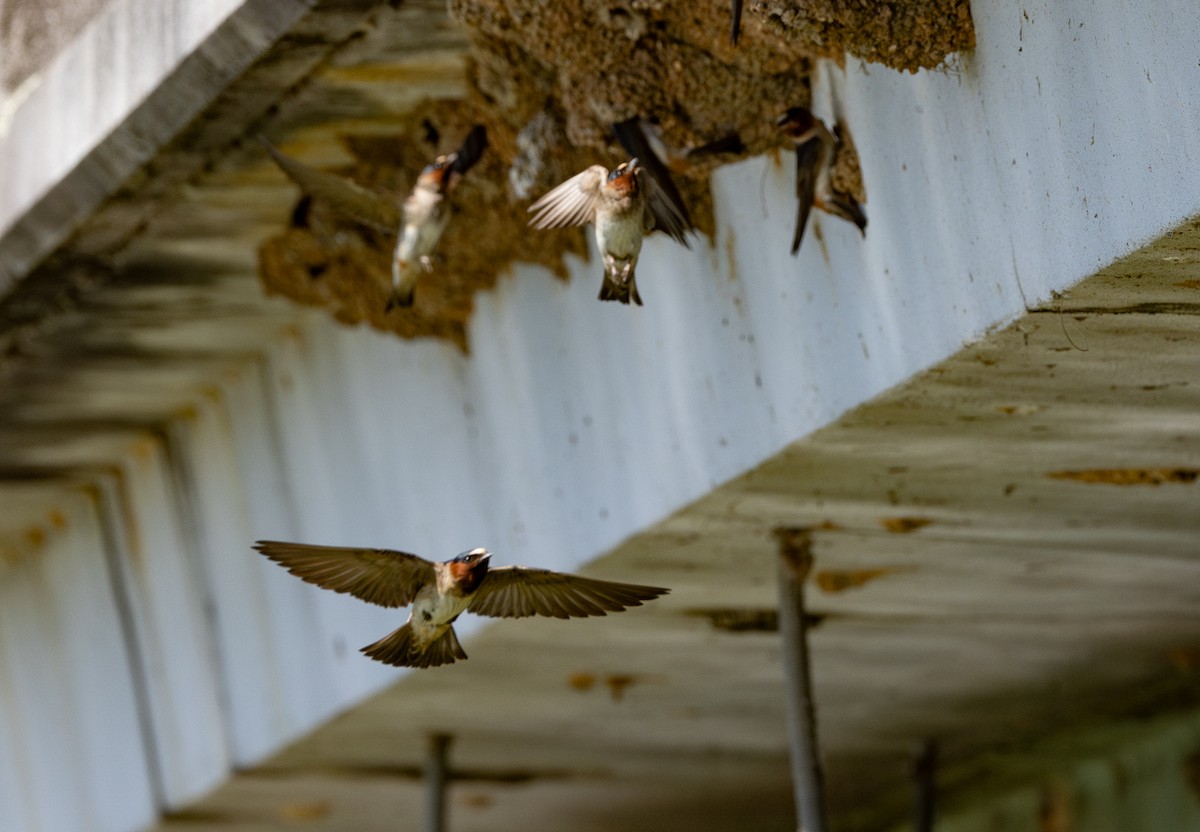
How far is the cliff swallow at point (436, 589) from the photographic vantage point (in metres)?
6.95

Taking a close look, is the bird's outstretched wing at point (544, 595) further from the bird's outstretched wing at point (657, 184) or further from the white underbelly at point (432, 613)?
the bird's outstretched wing at point (657, 184)

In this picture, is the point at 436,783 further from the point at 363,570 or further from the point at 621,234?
the point at 621,234

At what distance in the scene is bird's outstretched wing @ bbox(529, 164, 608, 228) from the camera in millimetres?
7120

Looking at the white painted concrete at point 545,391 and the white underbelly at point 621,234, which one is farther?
the white underbelly at point 621,234

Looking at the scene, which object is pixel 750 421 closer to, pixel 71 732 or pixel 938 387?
pixel 938 387

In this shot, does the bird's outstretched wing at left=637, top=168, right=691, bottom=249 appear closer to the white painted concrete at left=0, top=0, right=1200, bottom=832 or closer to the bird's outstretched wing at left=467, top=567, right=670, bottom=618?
the white painted concrete at left=0, top=0, right=1200, bottom=832

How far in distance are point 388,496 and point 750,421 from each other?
123 inches

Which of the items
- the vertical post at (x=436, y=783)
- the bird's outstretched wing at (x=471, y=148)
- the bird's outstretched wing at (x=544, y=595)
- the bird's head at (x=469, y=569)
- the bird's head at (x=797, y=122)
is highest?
the bird's outstretched wing at (x=471, y=148)

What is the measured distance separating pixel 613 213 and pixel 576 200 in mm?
351

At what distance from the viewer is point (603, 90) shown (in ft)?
26.1

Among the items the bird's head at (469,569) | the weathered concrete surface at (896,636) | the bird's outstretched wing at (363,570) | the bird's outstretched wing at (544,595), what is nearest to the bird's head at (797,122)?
the weathered concrete surface at (896,636)

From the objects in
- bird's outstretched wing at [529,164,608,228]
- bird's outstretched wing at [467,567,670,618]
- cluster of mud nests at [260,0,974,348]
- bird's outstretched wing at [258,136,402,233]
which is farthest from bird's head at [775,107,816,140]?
bird's outstretched wing at [258,136,402,233]

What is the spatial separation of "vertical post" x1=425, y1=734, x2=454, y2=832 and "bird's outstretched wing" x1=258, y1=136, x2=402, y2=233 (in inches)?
153

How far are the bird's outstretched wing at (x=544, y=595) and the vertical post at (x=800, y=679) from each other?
181 centimetres
